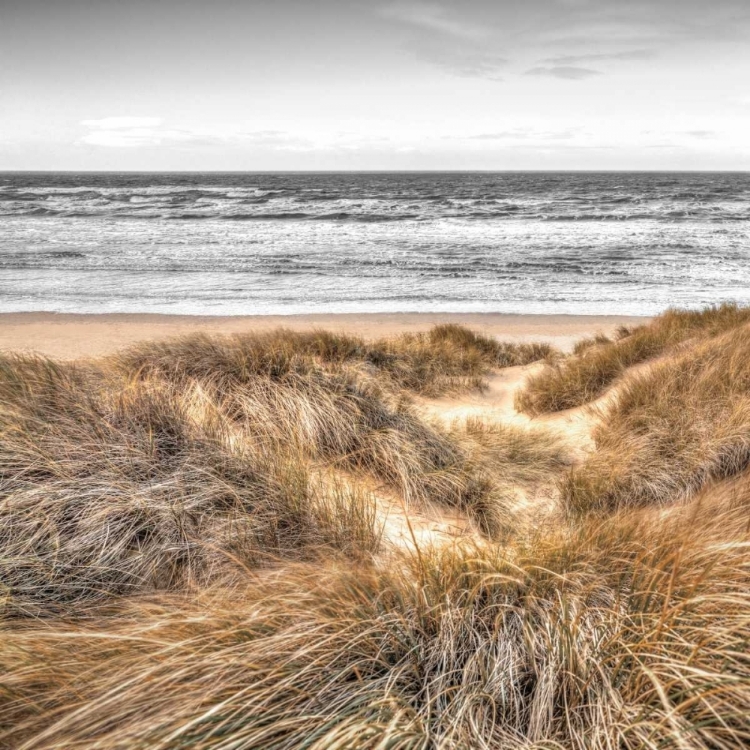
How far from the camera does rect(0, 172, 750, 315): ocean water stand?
47.1 ft

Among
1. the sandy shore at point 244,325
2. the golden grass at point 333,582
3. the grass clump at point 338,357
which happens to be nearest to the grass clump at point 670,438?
the golden grass at point 333,582

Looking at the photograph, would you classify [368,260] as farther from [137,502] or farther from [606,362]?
[137,502]

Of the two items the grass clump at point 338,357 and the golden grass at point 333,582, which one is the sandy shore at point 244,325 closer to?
the grass clump at point 338,357

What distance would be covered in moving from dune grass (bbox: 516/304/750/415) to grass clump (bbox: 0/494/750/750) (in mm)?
4440

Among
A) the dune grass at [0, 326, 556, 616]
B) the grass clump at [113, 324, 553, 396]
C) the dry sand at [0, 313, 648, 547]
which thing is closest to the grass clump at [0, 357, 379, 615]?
the dune grass at [0, 326, 556, 616]

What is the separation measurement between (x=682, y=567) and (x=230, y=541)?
2023 millimetres

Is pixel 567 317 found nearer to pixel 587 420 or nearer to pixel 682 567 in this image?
pixel 587 420

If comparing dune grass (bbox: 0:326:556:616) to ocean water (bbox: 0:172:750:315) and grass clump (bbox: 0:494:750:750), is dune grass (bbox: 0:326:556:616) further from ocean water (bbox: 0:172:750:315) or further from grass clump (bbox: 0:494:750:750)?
ocean water (bbox: 0:172:750:315)

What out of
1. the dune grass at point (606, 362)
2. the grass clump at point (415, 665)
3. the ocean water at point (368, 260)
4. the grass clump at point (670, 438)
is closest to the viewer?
the grass clump at point (415, 665)

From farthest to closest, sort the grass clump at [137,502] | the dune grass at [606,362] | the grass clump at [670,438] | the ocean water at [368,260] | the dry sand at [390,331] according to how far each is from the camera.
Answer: the ocean water at [368,260] → the dune grass at [606,362] → the dry sand at [390,331] → the grass clump at [670,438] → the grass clump at [137,502]

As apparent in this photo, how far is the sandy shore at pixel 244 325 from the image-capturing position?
10.3m

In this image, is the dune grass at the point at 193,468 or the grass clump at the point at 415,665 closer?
the grass clump at the point at 415,665

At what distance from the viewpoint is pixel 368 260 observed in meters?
19.8

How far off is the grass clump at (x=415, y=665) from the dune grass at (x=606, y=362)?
175 inches
